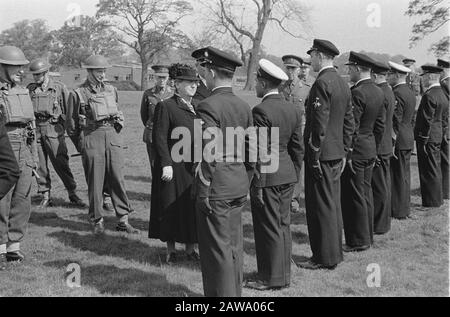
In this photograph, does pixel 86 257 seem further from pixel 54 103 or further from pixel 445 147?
pixel 445 147

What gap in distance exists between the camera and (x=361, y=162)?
6770 mm

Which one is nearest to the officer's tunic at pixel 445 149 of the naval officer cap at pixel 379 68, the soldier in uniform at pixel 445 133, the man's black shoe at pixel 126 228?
the soldier in uniform at pixel 445 133

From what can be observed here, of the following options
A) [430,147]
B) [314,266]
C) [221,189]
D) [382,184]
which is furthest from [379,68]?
[221,189]

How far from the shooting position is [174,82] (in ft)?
19.8

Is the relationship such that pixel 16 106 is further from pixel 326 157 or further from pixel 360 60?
pixel 360 60

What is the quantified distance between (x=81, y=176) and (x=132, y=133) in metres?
8.28

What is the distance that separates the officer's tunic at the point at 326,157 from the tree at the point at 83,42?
46.1 m

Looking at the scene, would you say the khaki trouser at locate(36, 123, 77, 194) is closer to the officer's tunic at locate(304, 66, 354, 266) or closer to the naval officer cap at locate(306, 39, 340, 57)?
the officer's tunic at locate(304, 66, 354, 266)

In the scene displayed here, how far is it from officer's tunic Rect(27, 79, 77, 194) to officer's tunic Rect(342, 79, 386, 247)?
4791mm

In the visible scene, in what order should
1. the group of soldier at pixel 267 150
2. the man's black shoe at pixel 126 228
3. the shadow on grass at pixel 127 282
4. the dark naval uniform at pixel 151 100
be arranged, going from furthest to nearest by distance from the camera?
the dark naval uniform at pixel 151 100 < the man's black shoe at pixel 126 228 < the shadow on grass at pixel 127 282 < the group of soldier at pixel 267 150

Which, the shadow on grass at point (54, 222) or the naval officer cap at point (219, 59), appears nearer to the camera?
the naval officer cap at point (219, 59)

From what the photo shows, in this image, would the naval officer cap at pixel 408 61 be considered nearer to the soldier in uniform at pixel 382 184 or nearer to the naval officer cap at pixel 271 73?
the soldier in uniform at pixel 382 184

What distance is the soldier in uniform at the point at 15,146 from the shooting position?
5824mm
